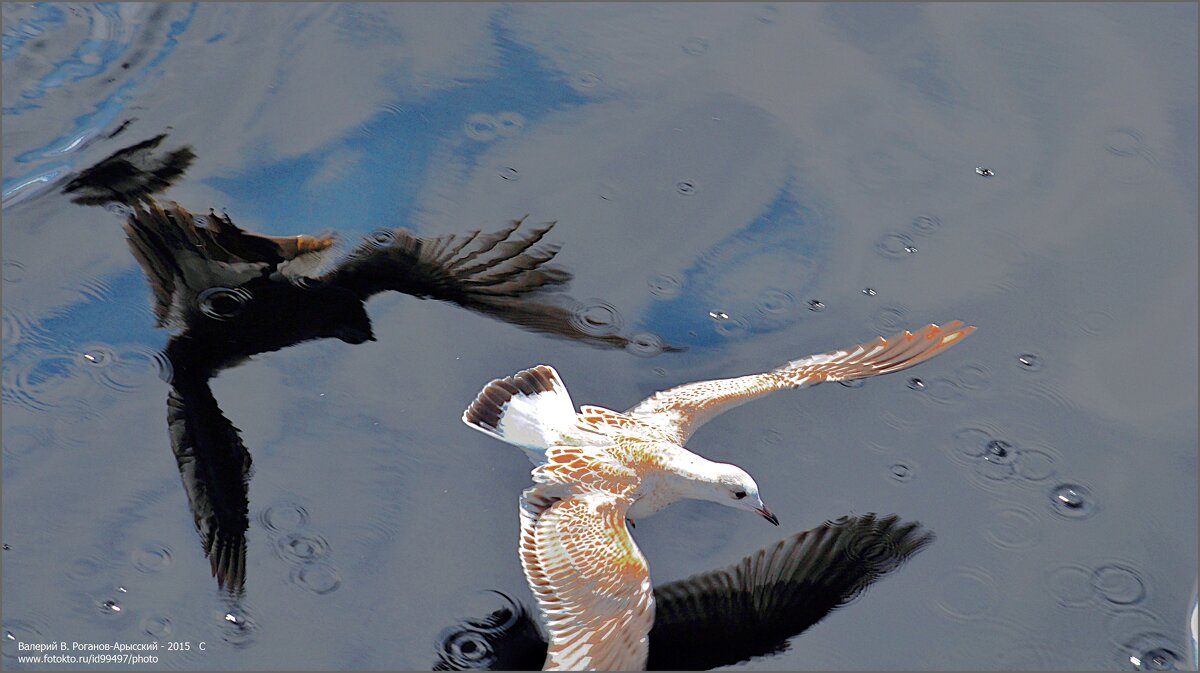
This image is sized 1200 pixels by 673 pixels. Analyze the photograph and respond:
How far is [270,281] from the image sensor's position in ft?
17.6

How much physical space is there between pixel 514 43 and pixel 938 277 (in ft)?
8.20

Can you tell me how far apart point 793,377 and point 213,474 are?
226 cm

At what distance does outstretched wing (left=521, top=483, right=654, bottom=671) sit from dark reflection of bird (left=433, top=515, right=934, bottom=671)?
0.53 ft

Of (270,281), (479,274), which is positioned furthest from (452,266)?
(270,281)

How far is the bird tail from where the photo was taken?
15.4ft

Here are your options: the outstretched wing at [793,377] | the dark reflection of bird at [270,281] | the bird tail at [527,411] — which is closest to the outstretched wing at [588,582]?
the bird tail at [527,411]

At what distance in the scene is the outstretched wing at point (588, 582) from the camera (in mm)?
4039

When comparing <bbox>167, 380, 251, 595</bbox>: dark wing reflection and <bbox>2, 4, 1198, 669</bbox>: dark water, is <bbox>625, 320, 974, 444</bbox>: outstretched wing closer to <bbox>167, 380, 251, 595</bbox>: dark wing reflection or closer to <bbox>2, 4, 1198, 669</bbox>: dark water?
<bbox>2, 4, 1198, 669</bbox>: dark water

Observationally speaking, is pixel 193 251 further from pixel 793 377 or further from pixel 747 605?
pixel 747 605

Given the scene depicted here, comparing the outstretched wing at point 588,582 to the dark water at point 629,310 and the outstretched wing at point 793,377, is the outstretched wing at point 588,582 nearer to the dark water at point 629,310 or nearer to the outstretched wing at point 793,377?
the dark water at point 629,310

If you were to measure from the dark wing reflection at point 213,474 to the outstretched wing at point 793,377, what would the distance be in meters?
1.52

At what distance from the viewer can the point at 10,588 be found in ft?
14.4

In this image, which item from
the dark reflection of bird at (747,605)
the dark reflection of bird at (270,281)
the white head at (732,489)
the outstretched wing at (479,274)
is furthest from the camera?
the outstretched wing at (479,274)

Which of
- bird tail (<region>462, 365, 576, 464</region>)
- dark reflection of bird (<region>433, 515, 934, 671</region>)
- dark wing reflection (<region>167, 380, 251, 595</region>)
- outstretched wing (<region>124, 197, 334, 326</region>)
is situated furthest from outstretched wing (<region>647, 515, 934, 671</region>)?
outstretched wing (<region>124, 197, 334, 326</region>)
